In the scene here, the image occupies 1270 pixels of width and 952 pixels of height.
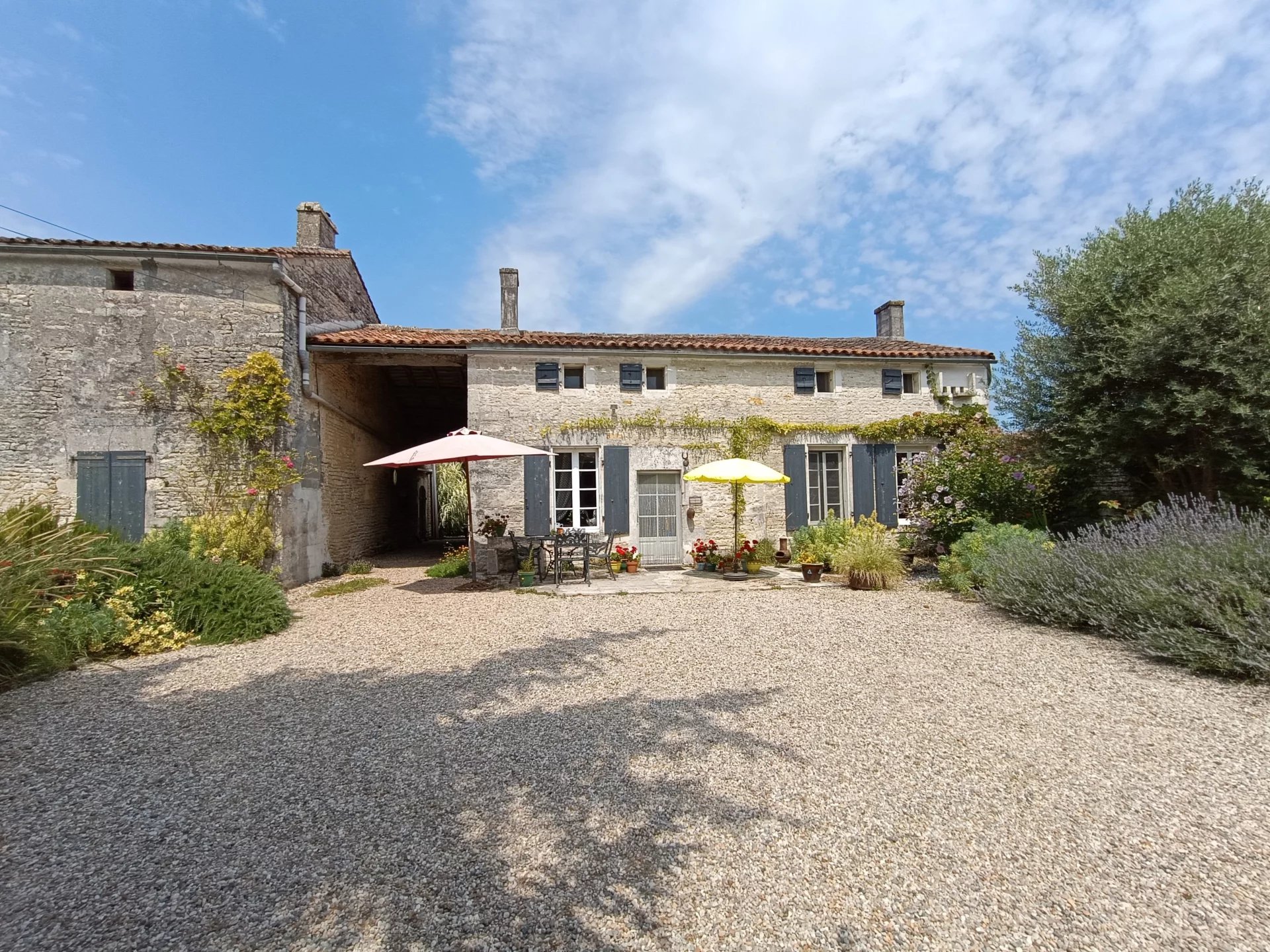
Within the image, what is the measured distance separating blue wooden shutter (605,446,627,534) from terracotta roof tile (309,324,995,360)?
76.4 inches

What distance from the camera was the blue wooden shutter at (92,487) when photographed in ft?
24.8

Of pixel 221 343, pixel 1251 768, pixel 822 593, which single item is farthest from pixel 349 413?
pixel 1251 768

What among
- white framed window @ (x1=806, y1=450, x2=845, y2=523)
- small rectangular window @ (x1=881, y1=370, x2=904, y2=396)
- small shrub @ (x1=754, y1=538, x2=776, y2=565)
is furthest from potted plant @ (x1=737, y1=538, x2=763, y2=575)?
small rectangular window @ (x1=881, y1=370, x2=904, y2=396)

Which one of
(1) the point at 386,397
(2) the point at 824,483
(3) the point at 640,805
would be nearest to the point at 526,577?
(3) the point at 640,805

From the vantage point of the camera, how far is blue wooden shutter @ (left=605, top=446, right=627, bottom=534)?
10.0 m

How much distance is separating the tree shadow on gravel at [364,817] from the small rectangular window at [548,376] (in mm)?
6767

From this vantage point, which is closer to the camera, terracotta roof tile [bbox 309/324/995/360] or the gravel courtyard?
the gravel courtyard

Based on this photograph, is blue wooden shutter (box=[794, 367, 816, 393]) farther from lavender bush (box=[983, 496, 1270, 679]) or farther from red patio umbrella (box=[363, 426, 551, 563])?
red patio umbrella (box=[363, 426, 551, 563])

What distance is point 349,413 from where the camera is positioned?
10539mm

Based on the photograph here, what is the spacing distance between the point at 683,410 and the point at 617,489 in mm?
1942

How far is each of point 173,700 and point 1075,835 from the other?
17.3ft

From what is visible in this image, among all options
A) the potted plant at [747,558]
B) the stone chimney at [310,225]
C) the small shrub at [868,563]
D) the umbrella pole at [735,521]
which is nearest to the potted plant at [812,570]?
the small shrub at [868,563]

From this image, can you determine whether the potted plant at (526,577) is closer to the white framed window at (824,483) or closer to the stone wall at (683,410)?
the stone wall at (683,410)

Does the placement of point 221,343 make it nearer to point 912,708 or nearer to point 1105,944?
point 912,708
